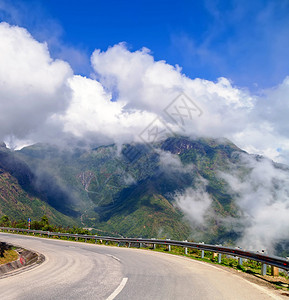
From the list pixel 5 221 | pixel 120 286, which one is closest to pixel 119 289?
pixel 120 286

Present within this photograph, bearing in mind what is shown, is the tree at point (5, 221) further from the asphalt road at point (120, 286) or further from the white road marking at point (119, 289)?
the white road marking at point (119, 289)

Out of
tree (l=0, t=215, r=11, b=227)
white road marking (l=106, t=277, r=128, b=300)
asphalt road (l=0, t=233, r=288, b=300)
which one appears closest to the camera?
white road marking (l=106, t=277, r=128, b=300)

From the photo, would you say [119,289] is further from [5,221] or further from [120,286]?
[5,221]

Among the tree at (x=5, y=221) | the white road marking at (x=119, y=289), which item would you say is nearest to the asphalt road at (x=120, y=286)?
the white road marking at (x=119, y=289)

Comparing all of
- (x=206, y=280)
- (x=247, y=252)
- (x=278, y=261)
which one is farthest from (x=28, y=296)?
(x=247, y=252)

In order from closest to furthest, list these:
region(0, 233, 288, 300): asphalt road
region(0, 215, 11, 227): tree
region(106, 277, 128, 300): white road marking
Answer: region(106, 277, 128, 300): white road marking, region(0, 233, 288, 300): asphalt road, region(0, 215, 11, 227): tree

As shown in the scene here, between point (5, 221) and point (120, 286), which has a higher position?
point (5, 221)

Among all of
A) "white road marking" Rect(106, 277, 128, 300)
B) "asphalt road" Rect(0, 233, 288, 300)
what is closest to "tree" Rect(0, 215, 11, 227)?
"asphalt road" Rect(0, 233, 288, 300)

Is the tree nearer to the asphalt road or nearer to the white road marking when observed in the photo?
the asphalt road

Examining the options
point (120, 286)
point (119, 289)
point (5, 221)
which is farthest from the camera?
point (5, 221)

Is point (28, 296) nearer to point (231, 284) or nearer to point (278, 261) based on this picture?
point (231, 284)

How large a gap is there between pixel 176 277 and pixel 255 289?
2.79 metres

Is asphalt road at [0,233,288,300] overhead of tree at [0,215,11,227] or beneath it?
beneath

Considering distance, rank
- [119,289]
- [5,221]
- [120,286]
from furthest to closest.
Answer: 1. [5,221]
2. [120,286]
3. [119,289]
